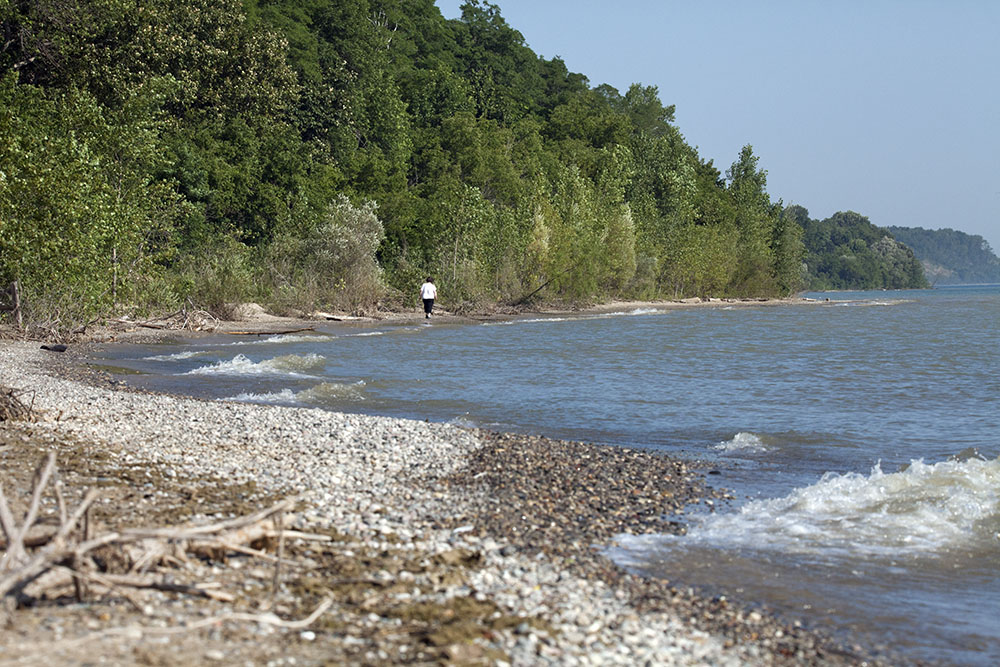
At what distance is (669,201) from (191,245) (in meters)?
57.5

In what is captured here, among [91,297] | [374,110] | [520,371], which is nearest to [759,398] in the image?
[520,371]

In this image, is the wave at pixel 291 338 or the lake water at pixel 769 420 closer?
the lake water at pixel 769 420

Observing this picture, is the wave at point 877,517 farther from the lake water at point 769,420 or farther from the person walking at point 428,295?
the person walking at point 428,295

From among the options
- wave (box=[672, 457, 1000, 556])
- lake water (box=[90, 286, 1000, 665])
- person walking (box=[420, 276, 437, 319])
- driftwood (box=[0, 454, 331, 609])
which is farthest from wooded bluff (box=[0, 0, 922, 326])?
wave (box=[672, 457, 1000, 556])

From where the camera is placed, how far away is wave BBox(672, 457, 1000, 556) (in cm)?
961

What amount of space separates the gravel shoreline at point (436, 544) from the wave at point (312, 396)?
309 cm

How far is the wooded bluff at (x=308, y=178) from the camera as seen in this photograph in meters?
30.4

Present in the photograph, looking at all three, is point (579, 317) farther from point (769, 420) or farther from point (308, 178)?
point (769, 420)

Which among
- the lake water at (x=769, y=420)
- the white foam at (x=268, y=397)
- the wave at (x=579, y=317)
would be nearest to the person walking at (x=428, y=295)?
the wave at (x=579, y=317)

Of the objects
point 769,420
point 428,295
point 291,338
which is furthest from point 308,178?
point 769,420

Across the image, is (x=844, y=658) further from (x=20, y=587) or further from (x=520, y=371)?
(x=520, y=371)

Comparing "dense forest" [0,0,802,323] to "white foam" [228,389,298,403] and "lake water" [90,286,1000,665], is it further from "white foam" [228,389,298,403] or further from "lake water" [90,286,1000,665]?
"white foam" [228,389,298,403]

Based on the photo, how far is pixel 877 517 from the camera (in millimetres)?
10648

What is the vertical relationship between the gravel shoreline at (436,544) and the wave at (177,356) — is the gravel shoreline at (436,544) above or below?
below
